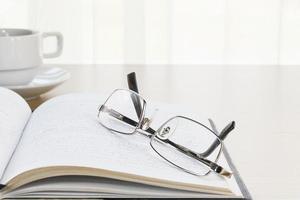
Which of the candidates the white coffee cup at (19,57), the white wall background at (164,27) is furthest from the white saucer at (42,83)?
the white wall background at (164,27)

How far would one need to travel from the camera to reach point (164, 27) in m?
2.27

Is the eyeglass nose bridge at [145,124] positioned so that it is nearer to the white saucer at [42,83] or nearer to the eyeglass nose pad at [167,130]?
the eyeglass nose pad at [167,130]

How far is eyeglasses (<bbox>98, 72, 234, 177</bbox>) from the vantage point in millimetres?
686

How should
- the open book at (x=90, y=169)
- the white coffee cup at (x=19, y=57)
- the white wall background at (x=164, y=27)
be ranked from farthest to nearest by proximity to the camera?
the white wall background at (x=164, y=27) → the white coffee cup at (x=19, y=57) → the open book at (x=90, y=169)

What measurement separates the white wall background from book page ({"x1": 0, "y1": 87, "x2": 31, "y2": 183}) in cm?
134

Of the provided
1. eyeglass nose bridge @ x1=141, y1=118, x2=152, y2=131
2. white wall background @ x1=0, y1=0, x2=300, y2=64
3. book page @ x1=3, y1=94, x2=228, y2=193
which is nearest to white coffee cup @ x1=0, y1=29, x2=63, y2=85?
book page @ x1=3, y1=94, x2=228, y2=193

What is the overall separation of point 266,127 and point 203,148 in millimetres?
229

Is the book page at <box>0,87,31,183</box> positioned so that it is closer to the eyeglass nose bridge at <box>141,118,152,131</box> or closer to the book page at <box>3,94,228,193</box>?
the book page at <box>3,94,228,193</box>

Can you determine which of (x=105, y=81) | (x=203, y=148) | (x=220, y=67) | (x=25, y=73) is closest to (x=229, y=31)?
(x=220, y=67)

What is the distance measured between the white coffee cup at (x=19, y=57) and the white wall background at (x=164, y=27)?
1165 mm

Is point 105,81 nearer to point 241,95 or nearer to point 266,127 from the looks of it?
point 241,95

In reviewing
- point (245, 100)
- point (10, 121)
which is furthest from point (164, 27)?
point (10, 121)

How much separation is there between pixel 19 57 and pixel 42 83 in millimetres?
68

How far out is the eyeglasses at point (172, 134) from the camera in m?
0.69
